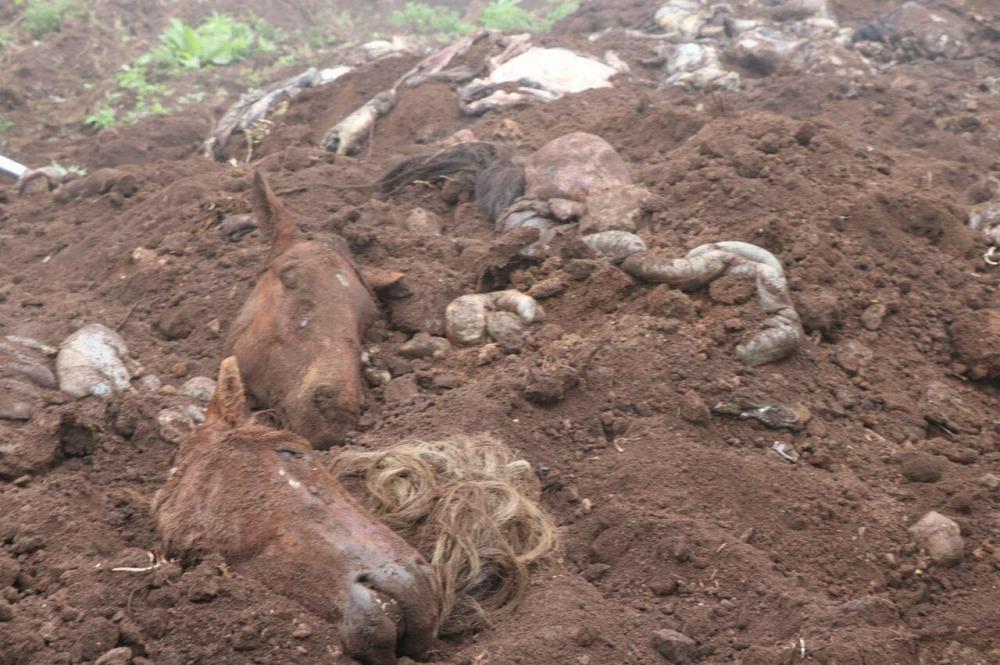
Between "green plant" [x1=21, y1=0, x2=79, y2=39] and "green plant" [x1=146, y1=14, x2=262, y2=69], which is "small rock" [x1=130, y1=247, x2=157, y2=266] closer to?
"green plant" [x1=146, y1=14, x2=262, y2=69]

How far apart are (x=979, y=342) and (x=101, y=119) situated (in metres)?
7.83

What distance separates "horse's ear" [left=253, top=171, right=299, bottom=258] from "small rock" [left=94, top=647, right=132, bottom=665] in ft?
8.24

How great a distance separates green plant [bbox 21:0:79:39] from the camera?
38.7 ft

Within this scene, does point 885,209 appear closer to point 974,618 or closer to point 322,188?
point 974,618

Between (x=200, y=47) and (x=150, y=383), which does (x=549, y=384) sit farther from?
(x=200, y=47)

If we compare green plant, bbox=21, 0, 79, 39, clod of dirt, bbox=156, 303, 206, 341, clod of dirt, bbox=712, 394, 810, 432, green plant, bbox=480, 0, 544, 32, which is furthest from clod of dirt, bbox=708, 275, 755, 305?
green plant, bbox=21, 0, 79, 39

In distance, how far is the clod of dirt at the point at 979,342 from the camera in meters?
4.34

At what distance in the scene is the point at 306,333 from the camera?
4.21 meters

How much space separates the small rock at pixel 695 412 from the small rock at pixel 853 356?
72cm

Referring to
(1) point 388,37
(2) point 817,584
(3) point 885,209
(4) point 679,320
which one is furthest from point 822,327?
(1) point 388,37

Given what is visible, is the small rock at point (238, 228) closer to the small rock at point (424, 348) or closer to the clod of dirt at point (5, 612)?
the small rock at point (424, 348)

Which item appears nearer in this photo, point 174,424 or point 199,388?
point 174,424

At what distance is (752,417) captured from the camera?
399 centimetres

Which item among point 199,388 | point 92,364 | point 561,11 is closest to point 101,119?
point 92,364
